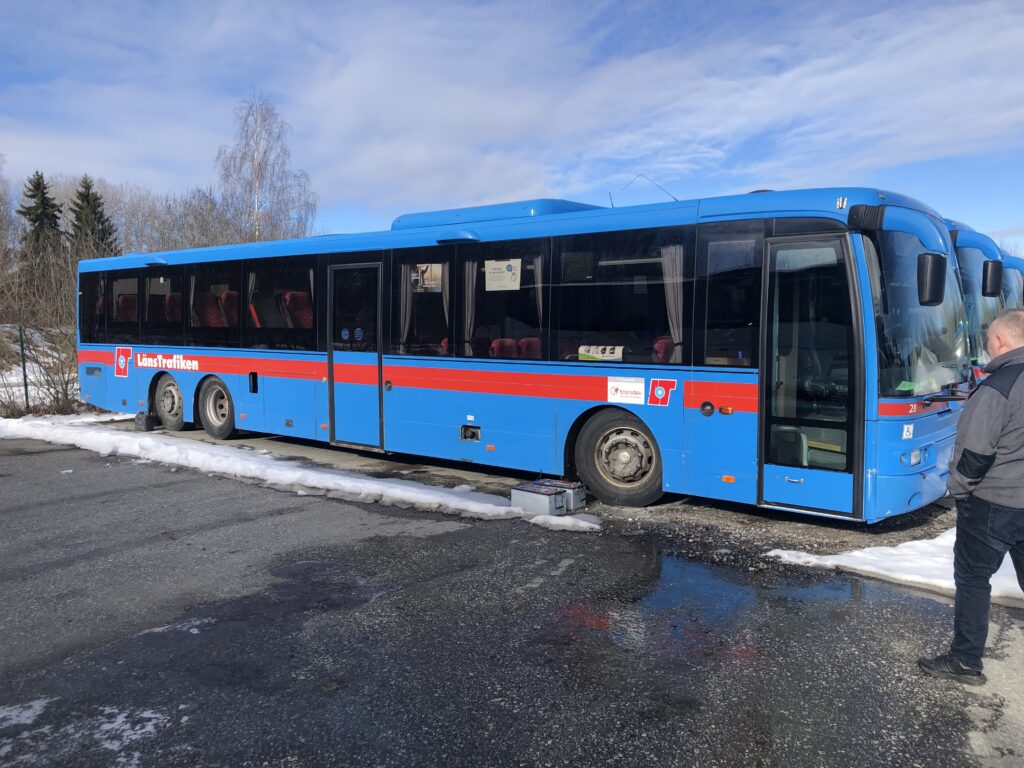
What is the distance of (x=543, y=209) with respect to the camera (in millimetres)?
8758

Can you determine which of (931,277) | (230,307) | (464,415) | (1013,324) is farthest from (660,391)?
(230,307)

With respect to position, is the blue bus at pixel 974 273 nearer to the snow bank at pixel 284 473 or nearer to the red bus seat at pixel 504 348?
the red bus seat at pixel 504 348

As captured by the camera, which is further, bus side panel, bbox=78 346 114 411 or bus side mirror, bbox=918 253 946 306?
bus side panel, bbox=78 346 114 411

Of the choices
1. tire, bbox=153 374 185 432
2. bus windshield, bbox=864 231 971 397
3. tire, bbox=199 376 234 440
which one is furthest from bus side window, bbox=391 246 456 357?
tire, bbox=153 374 185 432

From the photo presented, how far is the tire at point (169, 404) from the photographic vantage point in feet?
43.4

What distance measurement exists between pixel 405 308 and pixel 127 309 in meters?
6.83

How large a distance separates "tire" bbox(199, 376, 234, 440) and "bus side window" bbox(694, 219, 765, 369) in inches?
323

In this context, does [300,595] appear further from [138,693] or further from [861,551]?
[861,551]

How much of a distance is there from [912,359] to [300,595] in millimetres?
5315

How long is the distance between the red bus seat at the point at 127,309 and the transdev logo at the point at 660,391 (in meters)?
10.1

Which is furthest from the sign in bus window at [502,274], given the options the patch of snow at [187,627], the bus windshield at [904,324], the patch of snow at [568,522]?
the patch of snow at [187,627]

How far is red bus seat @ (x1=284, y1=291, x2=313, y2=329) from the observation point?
10859 mm

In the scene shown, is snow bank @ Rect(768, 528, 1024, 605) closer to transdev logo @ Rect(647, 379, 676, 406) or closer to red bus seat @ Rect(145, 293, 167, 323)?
transdev logo @ Rect(647, 379, 676, 406)

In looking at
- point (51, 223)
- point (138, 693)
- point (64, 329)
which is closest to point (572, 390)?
point (138, 693)
